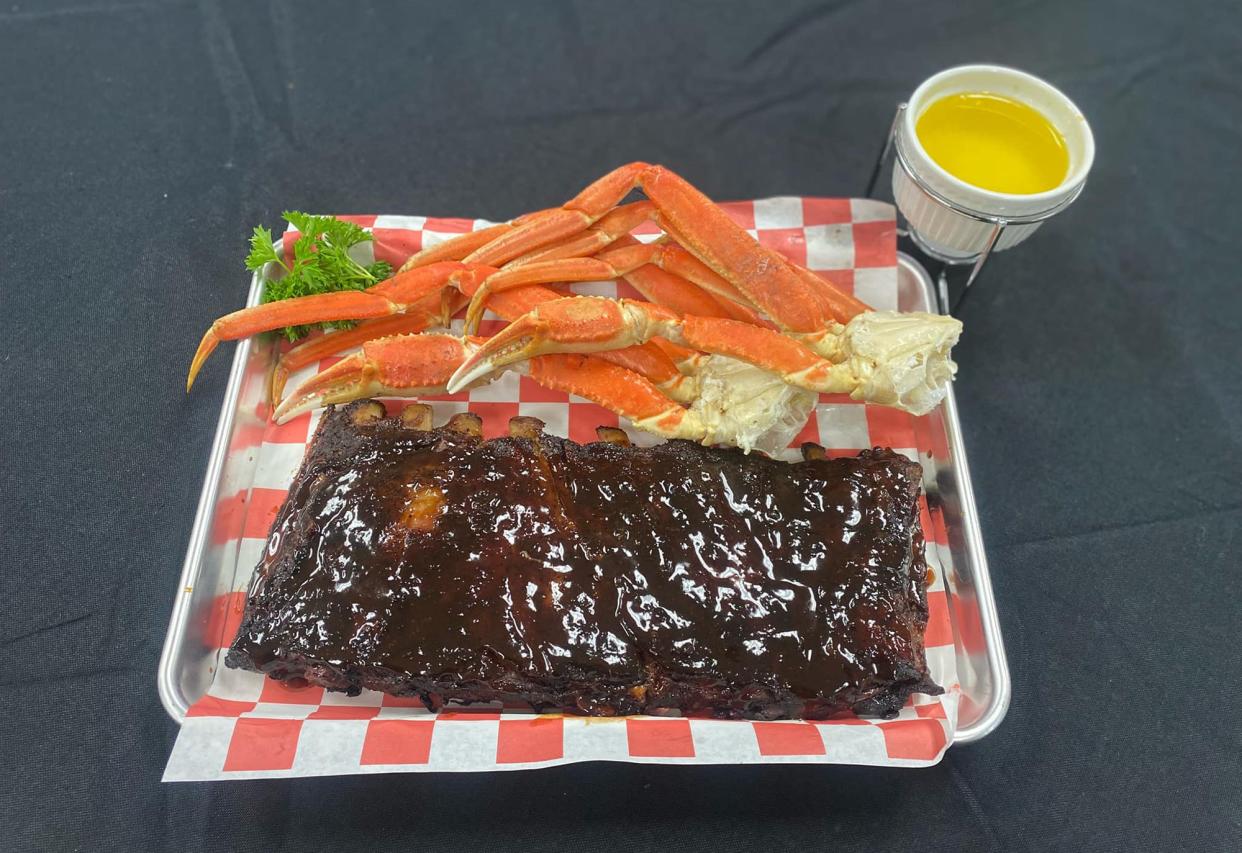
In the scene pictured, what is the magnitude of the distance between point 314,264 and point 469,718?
125 centimetres

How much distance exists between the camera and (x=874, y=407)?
223 cm

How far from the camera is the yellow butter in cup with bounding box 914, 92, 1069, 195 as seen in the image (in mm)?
2166

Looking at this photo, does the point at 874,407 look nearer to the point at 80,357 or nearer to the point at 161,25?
the point at 80,357

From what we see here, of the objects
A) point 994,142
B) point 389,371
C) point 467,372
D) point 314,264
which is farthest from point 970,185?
point 314,264

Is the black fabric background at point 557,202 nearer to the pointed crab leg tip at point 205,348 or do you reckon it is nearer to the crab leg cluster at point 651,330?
the pointed crab leg tip at point 205,348

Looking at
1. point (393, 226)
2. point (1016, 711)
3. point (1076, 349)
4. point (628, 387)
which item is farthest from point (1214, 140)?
point (393, 226)

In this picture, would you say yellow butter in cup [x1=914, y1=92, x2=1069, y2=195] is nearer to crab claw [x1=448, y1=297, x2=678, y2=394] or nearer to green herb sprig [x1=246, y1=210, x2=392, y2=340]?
crab claw [x1=448, y1=297, x2=678, y2=394]

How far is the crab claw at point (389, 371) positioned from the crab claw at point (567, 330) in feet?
0.25

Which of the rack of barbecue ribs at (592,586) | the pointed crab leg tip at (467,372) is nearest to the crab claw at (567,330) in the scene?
the pointed crab leg tip at (467,372)

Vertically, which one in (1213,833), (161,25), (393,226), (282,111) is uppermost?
(161,25)

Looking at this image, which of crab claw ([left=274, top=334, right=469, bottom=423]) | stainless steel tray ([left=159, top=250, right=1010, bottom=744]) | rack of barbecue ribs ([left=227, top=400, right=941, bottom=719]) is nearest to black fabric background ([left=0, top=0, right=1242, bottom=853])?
stainless steel tray ([left=159, top=250, right=1010, bottom=744])

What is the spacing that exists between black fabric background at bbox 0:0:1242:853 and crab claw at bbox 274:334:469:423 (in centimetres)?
59

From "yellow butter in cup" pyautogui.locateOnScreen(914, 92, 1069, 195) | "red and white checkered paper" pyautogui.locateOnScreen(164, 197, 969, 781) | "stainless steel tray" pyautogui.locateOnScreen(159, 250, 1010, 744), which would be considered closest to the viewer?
"red and white checkered paper" pyautogui.locateOnScreen(164, 197, 969, 781)

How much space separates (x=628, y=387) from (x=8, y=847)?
1753 mm
